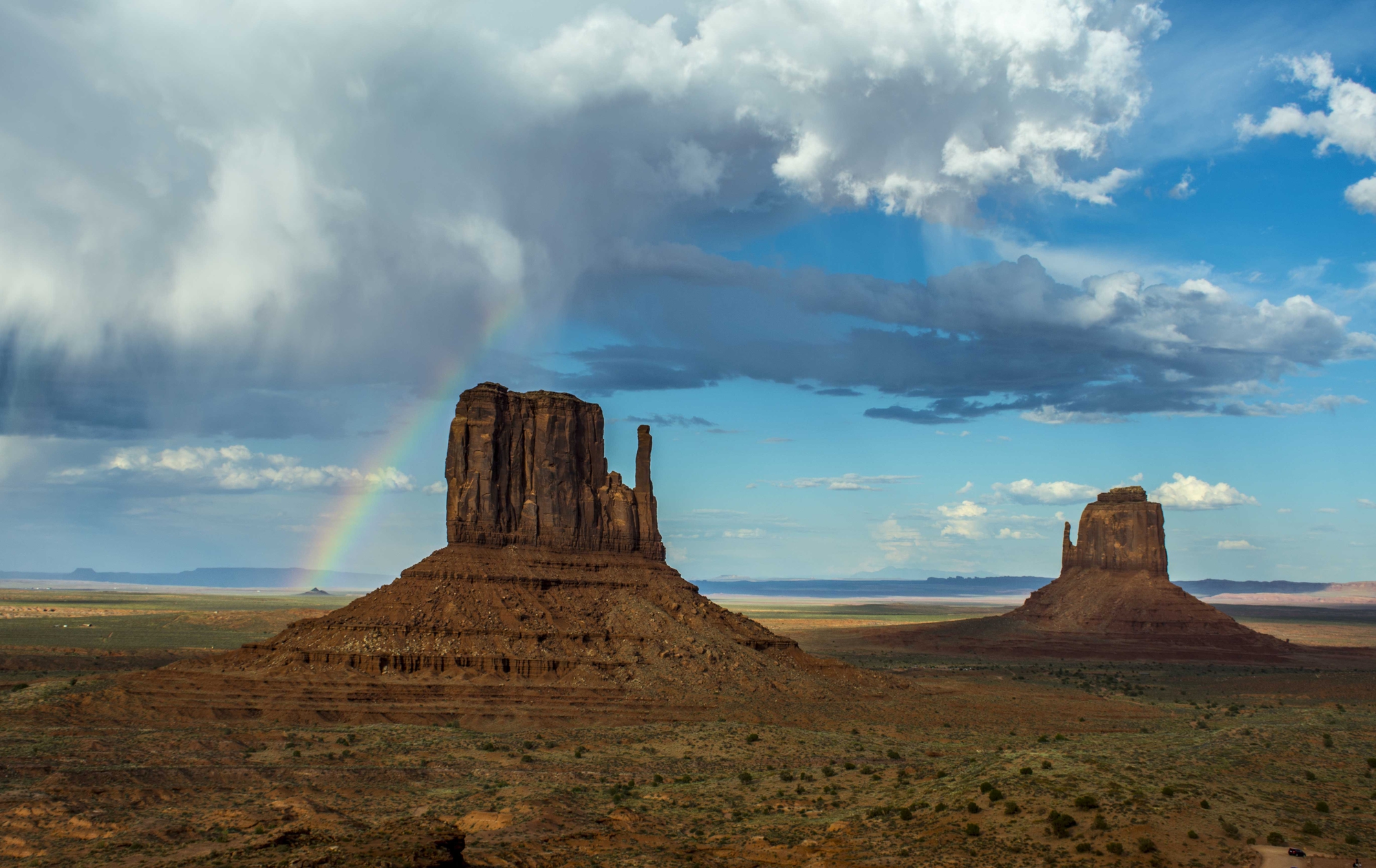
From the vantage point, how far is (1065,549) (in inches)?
7239

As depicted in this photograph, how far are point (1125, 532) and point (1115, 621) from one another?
16.5m

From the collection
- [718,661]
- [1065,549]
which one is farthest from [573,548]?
[1065,549]

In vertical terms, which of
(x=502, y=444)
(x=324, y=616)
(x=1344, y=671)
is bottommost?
(x=1344, y=671)

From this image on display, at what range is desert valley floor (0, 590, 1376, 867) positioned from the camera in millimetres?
34406

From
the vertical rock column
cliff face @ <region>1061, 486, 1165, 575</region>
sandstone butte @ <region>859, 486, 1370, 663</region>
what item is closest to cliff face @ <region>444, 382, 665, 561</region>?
the vertical rock column

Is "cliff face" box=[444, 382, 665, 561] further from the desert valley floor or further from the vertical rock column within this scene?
the desert valley floor

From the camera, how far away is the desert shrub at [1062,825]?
34.0m

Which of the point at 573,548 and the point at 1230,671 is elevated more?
the point at 573,548

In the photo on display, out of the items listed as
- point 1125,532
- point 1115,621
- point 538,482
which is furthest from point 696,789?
point 1125,532

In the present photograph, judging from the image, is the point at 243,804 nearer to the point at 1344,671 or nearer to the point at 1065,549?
the point at 1344,671

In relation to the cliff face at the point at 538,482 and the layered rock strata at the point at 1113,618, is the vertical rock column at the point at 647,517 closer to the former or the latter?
the cliff face at the point at 538,482

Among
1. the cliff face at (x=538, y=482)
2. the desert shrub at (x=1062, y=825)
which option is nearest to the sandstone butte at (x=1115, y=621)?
the cliff face at (x=538, y=482)

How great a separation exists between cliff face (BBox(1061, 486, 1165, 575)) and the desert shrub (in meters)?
145

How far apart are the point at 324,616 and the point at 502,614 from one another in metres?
13.5
